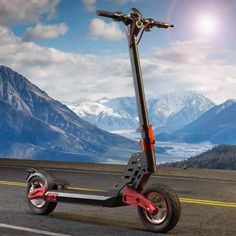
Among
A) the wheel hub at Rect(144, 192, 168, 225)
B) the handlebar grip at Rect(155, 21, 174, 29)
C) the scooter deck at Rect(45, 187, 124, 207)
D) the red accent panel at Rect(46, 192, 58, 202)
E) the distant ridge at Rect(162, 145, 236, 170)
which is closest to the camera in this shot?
the wheel hub at Rect(144, 192, 168, 225)

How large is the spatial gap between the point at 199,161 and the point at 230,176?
114957 mm

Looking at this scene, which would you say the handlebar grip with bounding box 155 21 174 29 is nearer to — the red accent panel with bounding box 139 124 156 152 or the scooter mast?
the scooter mast

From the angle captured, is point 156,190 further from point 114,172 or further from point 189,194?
point 114,172

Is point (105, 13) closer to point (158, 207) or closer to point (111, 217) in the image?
point (158, 207)

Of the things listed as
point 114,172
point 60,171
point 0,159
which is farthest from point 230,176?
point 0,159

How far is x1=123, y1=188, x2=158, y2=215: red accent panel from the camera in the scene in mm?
7082

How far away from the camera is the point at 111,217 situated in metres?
8.19

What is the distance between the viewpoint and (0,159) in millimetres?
19047

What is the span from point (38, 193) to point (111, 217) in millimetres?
1084

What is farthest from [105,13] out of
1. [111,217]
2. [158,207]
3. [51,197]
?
[111,217]

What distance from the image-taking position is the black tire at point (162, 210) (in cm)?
693

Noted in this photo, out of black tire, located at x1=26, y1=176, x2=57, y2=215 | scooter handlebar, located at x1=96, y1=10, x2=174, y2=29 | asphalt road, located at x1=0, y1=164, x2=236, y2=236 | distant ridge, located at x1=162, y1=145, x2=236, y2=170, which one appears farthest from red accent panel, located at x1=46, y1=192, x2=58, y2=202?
distant ridge, located at x1=162, y1=145, x2=236, y2=170

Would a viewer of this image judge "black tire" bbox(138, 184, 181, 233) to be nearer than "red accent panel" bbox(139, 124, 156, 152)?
Yes

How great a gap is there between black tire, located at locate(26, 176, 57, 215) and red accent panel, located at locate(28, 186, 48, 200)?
0.09 meters
